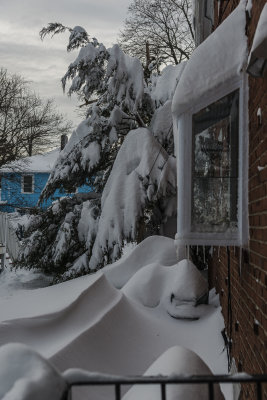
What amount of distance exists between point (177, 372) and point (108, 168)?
11.4 m

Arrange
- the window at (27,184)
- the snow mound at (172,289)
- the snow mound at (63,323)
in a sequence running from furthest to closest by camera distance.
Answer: the window at (27,184) → the snow mound at (172,289) → the snow mound at (63,323)

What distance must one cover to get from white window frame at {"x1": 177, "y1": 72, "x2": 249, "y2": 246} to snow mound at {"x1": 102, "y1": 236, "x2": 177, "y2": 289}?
4.61 metres

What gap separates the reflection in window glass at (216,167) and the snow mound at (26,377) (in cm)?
249

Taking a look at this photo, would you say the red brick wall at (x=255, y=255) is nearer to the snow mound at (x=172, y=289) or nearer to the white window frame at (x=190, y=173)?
the white window frame at (x=190, y=173)

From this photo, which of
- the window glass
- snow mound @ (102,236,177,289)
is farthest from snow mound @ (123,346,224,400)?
the window glass

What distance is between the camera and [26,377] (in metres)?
1.69

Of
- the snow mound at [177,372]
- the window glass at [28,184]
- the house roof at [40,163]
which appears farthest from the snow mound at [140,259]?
the window glass at [28,184]

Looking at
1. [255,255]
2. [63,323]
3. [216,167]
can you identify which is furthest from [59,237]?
[255,255]

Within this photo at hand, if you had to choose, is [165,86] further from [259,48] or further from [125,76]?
[259,48]

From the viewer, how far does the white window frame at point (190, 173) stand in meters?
3.91

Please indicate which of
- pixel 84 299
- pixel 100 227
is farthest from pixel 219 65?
pixel 100 227

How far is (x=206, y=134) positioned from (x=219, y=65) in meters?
0.67

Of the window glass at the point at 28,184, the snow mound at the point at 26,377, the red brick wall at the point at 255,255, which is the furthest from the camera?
the window glass at the point at 28,184

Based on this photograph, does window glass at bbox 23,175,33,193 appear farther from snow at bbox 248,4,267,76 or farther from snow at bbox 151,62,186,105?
snow at bbox 248,4,267,76
